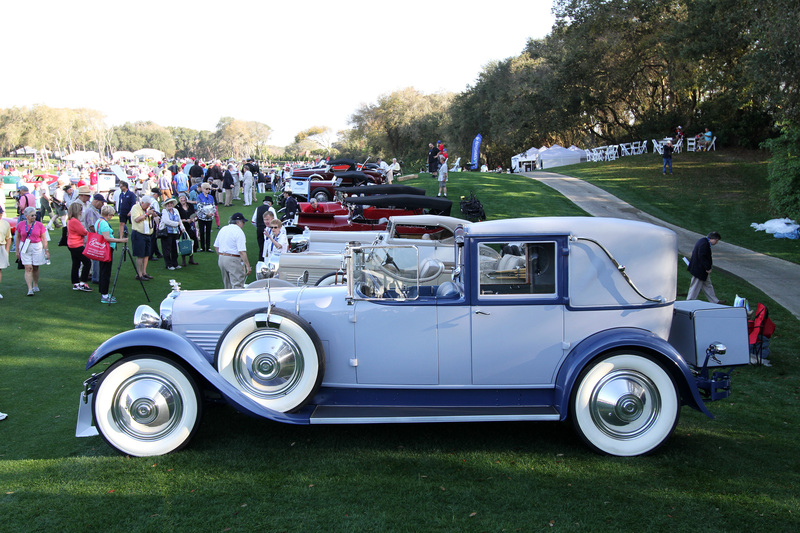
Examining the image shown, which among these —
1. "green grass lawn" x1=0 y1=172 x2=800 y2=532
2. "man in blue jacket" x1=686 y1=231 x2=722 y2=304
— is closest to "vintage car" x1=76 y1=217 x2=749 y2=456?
"green grass lawn" x1=0 y1=172 x2=800 y2=532

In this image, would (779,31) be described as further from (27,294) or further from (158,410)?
(27,294)

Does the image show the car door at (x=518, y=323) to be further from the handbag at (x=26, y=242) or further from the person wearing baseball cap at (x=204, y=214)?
the person wearing baseball cap at (x=204, y=214)

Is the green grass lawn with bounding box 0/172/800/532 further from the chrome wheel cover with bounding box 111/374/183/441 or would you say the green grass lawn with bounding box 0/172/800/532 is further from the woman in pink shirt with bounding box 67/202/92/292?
the woman in pink shirt with bounding box 67/202/92/292

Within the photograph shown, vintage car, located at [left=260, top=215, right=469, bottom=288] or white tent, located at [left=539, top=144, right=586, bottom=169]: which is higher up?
white tent, located at [left=539, top=144, right=586, bottom=169]

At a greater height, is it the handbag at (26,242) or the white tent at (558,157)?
the white tent at (558,157)

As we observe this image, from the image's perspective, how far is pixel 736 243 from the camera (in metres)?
16.7

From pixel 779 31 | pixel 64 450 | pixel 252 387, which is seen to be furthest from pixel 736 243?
pixel 64 450

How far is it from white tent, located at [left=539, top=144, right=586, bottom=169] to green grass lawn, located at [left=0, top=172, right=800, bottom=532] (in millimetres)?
31123

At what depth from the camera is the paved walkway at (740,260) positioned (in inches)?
472

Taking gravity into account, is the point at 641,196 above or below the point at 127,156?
below

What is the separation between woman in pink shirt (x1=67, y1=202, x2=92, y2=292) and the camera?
11156mm

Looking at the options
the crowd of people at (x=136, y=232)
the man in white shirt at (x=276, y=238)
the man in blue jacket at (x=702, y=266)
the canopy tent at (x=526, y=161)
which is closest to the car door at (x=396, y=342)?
the crowd of people at (x=136, y=232)

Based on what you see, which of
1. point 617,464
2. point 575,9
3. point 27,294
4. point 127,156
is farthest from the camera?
point 127,156

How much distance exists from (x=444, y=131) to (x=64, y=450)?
47934mm
